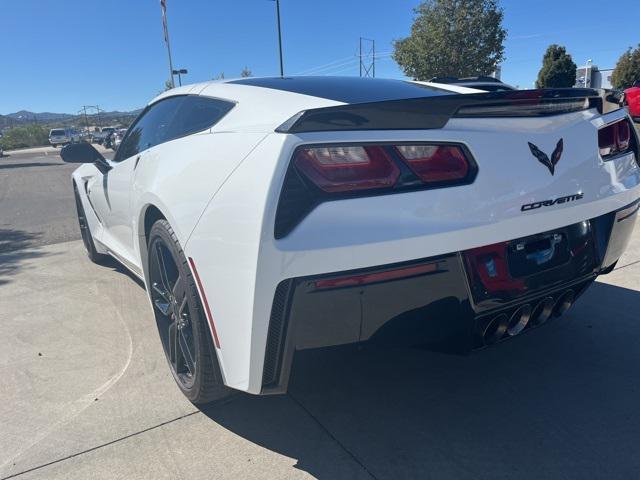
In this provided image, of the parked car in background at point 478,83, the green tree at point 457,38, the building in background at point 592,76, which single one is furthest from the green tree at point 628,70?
the parked car in background at point 478,83

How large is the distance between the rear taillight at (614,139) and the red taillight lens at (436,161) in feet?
2.58

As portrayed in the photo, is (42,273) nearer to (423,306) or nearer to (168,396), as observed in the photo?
(168,396)

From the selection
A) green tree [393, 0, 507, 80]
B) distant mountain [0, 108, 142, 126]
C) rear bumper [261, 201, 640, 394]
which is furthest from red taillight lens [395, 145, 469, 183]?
distant mountain [0, 108, 142, 126]

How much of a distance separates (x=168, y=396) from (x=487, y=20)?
25.8 m

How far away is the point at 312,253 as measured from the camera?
1492 millimetres

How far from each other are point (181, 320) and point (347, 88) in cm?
127

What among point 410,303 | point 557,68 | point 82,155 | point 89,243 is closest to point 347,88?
point 410,303

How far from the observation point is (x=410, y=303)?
161 cm

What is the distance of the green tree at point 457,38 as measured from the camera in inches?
944

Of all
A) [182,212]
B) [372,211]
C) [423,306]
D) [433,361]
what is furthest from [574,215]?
[182,212]

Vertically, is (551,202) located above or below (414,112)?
below

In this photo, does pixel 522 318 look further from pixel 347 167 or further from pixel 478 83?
pixel 478 83

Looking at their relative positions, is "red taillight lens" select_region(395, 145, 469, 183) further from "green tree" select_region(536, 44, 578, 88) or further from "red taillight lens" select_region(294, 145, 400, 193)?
"green tree" select_region(536, 44, 578, 88)

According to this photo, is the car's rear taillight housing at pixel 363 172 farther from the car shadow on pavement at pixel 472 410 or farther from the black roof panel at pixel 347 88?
the car shadow on pavement at pixel 472 410
